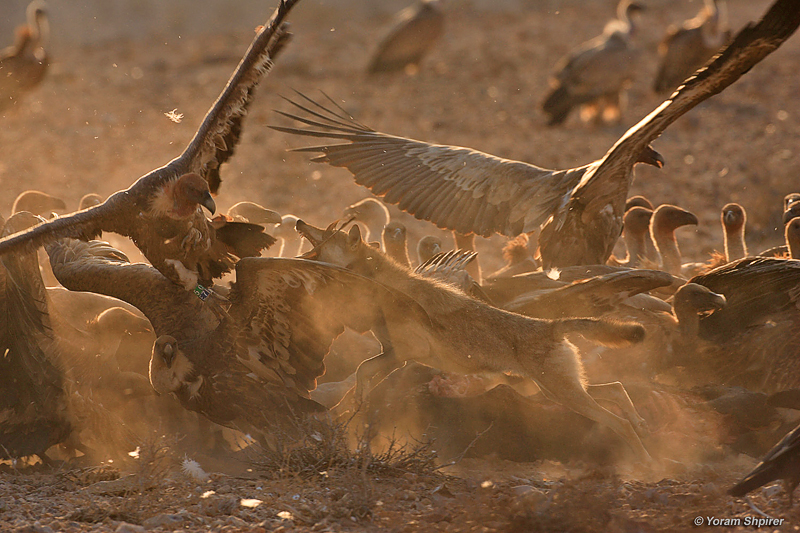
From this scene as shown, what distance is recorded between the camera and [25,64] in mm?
12383

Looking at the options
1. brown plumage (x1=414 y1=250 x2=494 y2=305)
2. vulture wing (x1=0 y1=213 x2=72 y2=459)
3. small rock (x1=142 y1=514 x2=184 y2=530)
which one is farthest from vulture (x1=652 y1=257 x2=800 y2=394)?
vulture wing (x1=0 y1=213 x2=72 y2=459)

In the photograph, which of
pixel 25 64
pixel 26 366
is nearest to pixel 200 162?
pixel 26 366

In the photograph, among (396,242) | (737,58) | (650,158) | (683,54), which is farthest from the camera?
(683,54)

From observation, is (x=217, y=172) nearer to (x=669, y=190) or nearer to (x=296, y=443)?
(x=296, y=443)

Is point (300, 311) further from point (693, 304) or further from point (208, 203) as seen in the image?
point (693, 304)

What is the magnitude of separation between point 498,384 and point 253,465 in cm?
157

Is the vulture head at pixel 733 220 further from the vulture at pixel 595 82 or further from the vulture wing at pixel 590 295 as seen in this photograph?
the vulture at pixel 595 82

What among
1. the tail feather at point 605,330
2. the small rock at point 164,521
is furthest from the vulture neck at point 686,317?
the small rock at point 164,521

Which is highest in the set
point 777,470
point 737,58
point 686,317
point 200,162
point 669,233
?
point 737,58

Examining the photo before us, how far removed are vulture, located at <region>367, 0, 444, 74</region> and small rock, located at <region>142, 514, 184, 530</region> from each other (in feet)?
51.1

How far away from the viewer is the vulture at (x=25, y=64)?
34.6 feet

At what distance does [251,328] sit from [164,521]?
131cm

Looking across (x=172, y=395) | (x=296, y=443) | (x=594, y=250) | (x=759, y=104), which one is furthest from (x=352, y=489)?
(x=759, y=104)

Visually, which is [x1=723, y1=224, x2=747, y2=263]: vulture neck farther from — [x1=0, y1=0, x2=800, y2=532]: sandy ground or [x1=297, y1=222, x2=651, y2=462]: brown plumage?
[x1=297, y1=222, x2=651, y2=462]: brown plumage
